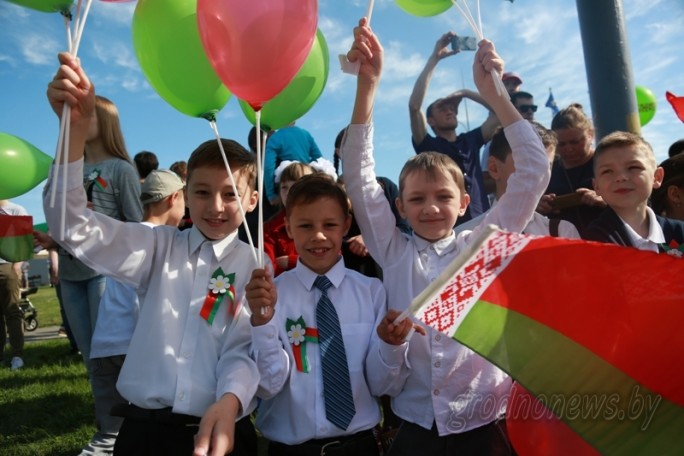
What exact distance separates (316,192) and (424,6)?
130 cm

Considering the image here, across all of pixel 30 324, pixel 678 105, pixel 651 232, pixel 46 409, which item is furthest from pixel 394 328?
pixel 30 324

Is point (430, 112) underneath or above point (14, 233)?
above

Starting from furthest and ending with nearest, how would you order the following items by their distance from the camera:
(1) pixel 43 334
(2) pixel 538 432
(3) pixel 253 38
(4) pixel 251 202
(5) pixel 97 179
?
(1) pixel 43 334 → (5) pixel 97 179 → (4) pixel 251 202 → (3) pixel 253 38 → (2) pixel 538 432

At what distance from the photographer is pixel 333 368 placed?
70.3 inches

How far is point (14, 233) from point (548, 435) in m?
3.26

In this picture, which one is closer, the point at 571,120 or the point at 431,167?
the point at 431,167

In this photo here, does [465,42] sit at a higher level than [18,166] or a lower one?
higher

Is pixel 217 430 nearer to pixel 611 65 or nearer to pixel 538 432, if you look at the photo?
pixel 538 432

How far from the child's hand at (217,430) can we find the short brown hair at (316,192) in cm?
84

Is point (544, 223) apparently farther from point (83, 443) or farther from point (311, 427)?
point (83, 443)

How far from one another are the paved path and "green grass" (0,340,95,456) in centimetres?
296

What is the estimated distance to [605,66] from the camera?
3945mm

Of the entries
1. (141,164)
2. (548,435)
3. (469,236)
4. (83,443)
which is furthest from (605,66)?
(83,443)

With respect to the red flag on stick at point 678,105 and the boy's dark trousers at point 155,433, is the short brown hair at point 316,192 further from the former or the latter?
the red flag on stick at point 678,105
